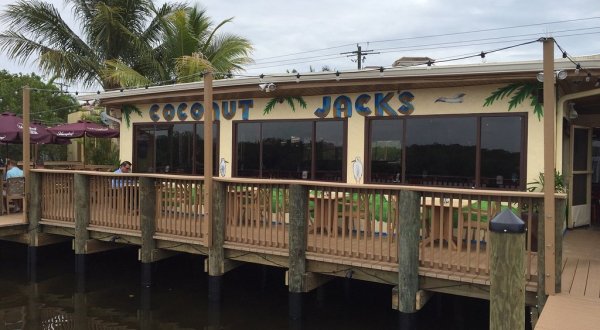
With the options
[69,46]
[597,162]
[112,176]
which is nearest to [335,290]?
[112,176]

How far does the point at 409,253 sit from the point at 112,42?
15.1m

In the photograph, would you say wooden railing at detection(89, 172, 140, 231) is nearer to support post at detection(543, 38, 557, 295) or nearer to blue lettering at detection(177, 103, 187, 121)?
blue lettering at detection(177, 103, 187, 121)

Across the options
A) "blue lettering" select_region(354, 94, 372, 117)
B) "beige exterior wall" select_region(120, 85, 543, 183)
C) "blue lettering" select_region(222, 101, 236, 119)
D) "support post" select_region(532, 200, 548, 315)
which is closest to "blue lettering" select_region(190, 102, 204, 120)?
"beige exterior wall" select_region(120, 85, 543, 183)

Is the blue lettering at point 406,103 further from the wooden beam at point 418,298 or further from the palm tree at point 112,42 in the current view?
the palm tree at point 112,42

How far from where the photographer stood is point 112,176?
9070mm

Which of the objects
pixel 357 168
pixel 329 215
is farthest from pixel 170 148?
pixel 329 215

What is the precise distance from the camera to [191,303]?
28.0 ft

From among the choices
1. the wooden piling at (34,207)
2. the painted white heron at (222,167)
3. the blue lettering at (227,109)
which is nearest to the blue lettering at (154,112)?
the blue lettering at (227,109)

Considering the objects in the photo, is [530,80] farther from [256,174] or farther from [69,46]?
[69,46]

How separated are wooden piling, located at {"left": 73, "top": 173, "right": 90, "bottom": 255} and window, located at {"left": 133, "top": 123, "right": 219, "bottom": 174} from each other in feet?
7.17

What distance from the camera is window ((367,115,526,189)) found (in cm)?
790

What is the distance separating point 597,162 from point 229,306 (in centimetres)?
825

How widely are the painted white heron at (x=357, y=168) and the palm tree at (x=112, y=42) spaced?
9706 mm

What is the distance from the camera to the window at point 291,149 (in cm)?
946
